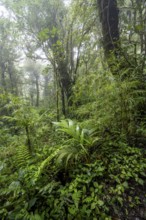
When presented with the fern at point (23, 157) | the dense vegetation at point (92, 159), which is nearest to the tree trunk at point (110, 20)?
the dense vegetation at point (92, 159)

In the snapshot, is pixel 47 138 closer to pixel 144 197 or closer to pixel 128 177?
pixel 128 177

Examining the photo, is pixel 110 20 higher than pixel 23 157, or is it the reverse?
pixel 110 20

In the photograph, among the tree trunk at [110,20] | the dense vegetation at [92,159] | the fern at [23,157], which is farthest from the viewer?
the tree trunk at [110,20]

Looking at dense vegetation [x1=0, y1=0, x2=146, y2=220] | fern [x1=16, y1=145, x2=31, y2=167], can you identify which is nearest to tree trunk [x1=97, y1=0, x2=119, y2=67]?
dense vegetation [x1=0, y1=0, x2=146, y2=220]

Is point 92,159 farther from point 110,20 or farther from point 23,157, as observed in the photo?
point 110,20

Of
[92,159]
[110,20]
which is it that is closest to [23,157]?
[92,159]

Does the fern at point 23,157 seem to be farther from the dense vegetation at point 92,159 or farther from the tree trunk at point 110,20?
the tree trunk at point 110,20

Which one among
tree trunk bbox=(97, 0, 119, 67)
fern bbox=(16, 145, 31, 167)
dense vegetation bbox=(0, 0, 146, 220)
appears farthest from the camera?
tree trunk bbox=(97, 0, 119, 67)

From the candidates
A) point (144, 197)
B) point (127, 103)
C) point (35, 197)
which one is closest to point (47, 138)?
point (35, 197)

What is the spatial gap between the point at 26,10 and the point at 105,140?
6204 millimetres

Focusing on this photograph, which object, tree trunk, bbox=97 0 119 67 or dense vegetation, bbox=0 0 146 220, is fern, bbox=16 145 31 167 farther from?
tree trunk, bbox=97 0 119 67

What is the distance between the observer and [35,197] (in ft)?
5.14

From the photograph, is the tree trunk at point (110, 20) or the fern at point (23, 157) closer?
the fern at point (23, 157)

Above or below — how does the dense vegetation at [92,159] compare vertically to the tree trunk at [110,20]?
below
